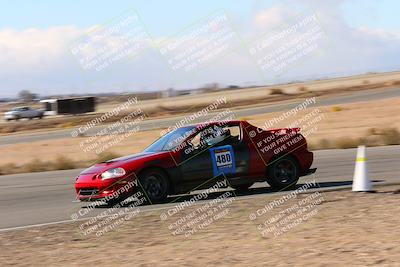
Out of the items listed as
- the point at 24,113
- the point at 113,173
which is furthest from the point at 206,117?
the point at 113,173

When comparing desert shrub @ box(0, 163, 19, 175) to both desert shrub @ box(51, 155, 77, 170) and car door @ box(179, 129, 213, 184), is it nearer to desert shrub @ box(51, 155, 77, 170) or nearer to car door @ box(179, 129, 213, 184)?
desert shrub @ box(51, 155, 77, 170)

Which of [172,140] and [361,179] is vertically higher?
[172,140]

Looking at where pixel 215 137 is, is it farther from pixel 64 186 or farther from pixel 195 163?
pixel 64 186

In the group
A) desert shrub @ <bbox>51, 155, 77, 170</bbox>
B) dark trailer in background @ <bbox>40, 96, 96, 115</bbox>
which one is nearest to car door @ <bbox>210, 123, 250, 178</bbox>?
desert shrub @ <bbox>51, 155, 77, 170</bbox>

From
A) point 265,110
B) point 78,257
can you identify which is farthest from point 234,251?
point 265,110

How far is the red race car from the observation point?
11844 millimetres

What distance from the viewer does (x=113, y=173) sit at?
38.7 feet

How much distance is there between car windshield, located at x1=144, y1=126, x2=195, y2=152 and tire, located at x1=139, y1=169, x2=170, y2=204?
23.7 inches

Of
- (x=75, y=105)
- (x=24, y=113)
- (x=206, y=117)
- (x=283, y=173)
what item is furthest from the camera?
(x=24, y=113)

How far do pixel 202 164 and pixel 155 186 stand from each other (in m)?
0.92

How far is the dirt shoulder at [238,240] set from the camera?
23.7 feet

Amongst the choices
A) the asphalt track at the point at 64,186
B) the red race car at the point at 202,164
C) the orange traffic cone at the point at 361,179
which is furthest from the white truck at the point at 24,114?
the orange traffic cone at the point at 361,179

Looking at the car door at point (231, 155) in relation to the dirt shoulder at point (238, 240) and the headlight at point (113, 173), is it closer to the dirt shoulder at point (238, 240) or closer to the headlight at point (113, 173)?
the dirt shoulder at point (238, 240)

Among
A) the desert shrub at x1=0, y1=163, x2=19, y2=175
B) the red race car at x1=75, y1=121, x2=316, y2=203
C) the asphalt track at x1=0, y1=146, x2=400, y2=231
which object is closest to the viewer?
the asphalt track at x1=0, y1=146, x2=400, y2=231
